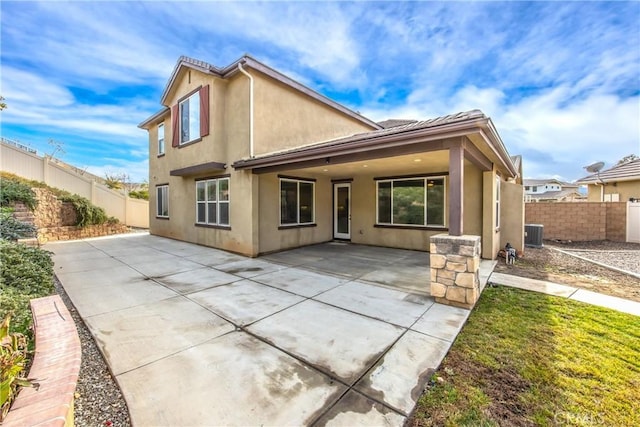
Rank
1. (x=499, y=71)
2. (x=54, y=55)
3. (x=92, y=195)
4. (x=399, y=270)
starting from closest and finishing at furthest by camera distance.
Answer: (x=399, y=270) → (x=54, y=55) → (x=499, y=71) → (x=92, y=195)

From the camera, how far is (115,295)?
16.7 ft

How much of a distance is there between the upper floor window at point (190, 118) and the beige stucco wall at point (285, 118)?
281 cm

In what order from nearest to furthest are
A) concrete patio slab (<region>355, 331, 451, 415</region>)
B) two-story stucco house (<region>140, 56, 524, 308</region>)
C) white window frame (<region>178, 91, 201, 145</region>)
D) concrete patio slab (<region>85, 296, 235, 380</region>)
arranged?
1. concrete patio slab (<region>355, 331, 451, 415</region>)
2. concrete patio slab (<region>85, 296, 235, 380</region>)
3. two-story stucco house (<region>140, 56, 524, 308</region>)
4. white window frame (<region>178, 91, 201, 145</region>)

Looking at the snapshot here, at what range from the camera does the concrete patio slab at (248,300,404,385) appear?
295cm

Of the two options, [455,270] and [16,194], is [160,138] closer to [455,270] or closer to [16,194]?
[16,194]

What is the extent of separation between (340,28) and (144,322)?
9933 millimetres

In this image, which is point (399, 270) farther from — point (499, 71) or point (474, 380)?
point (499, 71)

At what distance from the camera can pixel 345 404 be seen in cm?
235

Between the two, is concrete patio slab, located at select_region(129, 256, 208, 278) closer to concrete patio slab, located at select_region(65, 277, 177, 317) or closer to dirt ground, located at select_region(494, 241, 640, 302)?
concrete patio slab, located at select_region(65, 277, 177, 317)

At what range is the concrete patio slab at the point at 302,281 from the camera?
17.7ft

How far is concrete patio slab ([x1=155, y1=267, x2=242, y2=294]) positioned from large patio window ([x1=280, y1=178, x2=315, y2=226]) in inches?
138

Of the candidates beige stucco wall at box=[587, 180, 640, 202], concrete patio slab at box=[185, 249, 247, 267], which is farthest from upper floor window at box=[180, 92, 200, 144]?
beige stucco wall at box=[587, 180, 640, 202]

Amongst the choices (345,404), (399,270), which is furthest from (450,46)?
(345,404)

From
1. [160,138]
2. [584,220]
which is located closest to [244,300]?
[160,138]
